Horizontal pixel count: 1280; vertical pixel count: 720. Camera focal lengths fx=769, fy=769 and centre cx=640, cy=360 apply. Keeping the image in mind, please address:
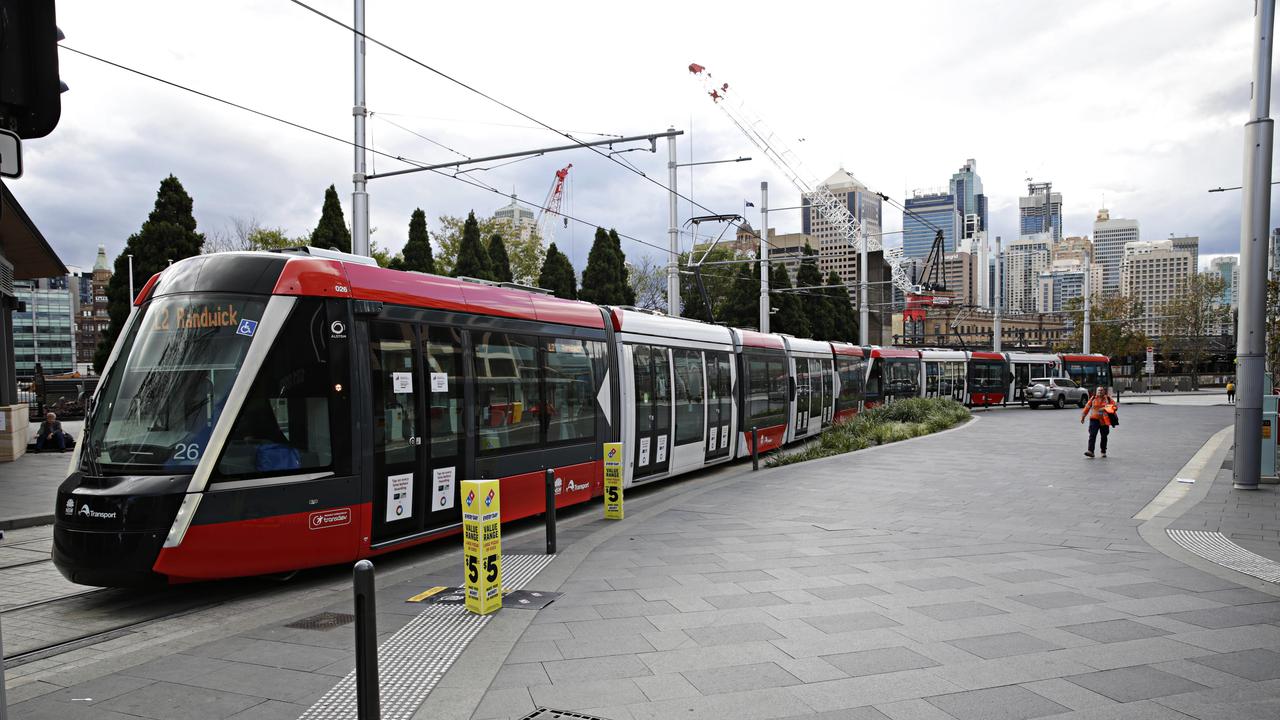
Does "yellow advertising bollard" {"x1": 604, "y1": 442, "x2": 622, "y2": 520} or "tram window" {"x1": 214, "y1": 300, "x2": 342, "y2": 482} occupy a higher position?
"tram window" {"x1": 214, "y1": 300, "x2": 342, "y2": 482}

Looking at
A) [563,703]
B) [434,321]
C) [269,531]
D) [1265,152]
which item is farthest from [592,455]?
[1265,152]

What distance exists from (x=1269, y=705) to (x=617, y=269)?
45312 millimetres

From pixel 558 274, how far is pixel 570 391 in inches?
1433

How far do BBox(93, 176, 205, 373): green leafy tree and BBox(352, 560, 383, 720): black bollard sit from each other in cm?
2906

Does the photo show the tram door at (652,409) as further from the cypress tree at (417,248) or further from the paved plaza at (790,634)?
the cypress tree at (417,248)

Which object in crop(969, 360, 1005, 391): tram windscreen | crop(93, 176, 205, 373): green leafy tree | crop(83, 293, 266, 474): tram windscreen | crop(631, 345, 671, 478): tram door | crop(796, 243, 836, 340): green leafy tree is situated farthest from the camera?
crop(796, 243, 836, 340): green leafy tree

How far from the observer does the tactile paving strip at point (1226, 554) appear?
7.18m

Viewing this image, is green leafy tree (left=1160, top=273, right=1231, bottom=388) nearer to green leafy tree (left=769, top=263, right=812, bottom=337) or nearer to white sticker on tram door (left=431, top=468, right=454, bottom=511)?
green leafy tree (left=769, top=263, right=812, bottom=337)

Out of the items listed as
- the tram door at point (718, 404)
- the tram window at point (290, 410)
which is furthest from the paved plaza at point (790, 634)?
the tram door at point (718, 404)

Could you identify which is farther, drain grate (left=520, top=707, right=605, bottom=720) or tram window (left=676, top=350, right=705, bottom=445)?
tram window (left=676, top=350, right=705, bottom=445)

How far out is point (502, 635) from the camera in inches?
217

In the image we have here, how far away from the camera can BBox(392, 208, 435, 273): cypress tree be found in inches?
1570

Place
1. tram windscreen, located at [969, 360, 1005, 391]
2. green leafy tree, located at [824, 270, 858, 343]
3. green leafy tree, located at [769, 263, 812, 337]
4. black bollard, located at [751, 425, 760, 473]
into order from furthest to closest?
green leafy tree, located at [824, 270, 858, 343]
green leafy tree, located at [769, 263, 812, 337]
tram windscreen, located at [969, 360, 1005, 391]
black bollard, located at [751, 425, 760, 473]

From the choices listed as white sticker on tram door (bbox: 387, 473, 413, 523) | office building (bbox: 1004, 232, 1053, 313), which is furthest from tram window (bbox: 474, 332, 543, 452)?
office building (bbox: 1004, 232, 1053, 313)
